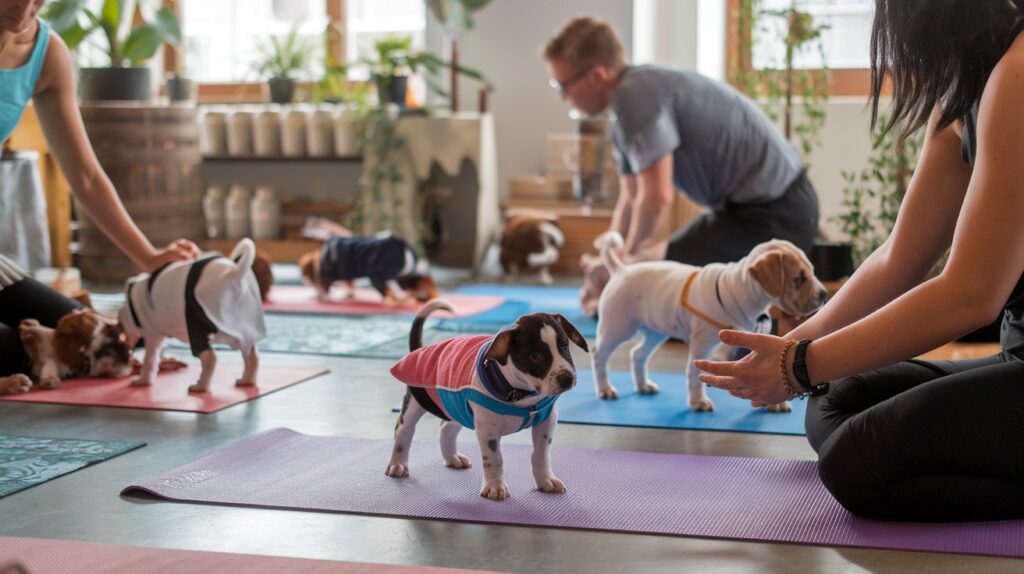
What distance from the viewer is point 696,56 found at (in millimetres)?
6211

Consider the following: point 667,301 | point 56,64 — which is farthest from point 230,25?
point 667,301

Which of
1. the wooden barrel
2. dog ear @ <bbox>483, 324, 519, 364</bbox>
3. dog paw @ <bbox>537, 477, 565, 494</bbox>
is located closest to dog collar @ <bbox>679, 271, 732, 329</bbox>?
dog paw @ <bbox>537, 477, 565, 494</bbox>

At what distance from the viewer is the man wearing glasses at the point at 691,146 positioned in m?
4.19

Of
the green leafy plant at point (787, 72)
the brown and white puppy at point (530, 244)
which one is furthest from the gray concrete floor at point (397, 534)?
the brown and white puppy at point (530, 244)

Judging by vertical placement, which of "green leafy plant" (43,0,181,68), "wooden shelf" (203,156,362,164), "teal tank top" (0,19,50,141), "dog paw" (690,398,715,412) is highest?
"green leafy plant" (43,0,181,68)

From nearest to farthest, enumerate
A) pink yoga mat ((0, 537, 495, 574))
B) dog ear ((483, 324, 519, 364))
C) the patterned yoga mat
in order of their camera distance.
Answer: pink yoga mat ((0, 537, 495, 574))
dog ear ((483, 324, 519, 364))
the patterned yoga mat

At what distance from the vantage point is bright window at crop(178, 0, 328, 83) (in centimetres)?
821

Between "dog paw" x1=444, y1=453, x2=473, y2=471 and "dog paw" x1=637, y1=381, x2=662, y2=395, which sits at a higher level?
"dog paw" x1=444, y1=453, x2=473, y2=471

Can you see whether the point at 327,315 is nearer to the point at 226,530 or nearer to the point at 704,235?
the point at 704,235

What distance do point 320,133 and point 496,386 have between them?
5.13 metres

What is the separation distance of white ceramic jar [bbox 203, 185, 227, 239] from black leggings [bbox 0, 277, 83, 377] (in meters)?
3.59

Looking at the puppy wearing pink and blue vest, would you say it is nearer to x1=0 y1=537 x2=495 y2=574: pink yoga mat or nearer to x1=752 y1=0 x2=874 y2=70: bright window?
x1=0 y1=537 x2=495 y2=574: pink yoga mat

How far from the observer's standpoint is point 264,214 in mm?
7246

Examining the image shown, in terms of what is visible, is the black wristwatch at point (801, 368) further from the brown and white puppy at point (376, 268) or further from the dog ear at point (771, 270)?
the brown and white puppy at point (376, 268)
